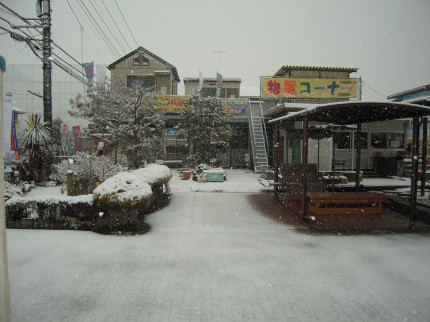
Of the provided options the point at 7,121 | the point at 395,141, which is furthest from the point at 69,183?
the point at 395,141

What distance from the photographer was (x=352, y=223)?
750cm

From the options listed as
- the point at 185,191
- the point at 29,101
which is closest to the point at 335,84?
the point at 185,191

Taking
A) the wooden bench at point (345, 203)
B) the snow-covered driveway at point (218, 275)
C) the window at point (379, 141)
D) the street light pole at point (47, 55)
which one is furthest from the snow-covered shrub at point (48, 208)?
the window at point (379, 141)

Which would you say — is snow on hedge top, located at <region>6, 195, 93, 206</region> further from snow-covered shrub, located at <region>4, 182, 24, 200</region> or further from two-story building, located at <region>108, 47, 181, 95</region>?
two-story building, located at <region>108, 47, 181, 95</region>

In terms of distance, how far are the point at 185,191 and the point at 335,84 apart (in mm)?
12933

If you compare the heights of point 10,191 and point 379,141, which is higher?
point 379,141

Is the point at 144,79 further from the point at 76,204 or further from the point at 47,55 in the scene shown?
the point at 76,204

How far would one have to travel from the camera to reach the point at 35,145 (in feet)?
40.9

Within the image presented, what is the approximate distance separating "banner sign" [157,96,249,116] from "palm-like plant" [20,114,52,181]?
286 inches

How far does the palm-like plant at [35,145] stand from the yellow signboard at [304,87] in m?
12.6

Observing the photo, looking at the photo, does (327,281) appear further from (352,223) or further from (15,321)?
(15,321)

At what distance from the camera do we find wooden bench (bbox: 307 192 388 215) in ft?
26.8

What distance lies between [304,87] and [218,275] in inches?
650

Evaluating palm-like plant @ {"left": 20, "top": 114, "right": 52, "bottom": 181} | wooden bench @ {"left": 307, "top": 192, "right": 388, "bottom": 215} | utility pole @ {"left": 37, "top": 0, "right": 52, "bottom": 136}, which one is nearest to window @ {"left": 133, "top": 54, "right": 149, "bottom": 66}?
utility pole @ {"left": 37, "top": 0, "right": 52, "bottom": 136}
